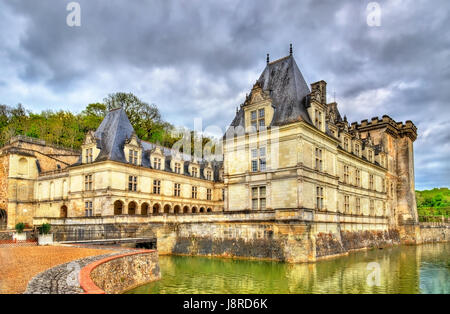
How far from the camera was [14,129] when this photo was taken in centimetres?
5747

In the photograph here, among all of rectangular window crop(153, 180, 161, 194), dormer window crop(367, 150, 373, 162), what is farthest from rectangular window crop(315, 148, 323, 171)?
rectangular window crop(153, 180, 161, 194)

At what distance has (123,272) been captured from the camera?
15219mm

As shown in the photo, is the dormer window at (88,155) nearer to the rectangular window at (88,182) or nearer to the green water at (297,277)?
the rectangular window at (88,182)

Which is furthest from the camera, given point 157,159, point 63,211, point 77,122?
point 77,122

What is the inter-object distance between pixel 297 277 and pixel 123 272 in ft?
28.6

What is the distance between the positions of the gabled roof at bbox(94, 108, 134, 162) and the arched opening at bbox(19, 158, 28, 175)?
12.7 meters

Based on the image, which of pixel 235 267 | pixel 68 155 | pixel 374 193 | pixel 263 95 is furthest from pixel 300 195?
pixel 68 155

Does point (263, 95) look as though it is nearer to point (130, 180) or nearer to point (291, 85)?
point (291, 85)

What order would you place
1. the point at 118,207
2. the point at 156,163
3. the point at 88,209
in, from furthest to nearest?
the point at 156,163 → the point at 118,207 → the point at 88,209

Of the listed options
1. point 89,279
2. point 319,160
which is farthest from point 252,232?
point 89,279

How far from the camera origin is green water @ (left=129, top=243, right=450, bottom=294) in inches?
628

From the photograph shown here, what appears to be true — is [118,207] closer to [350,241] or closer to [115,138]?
[115,138]
